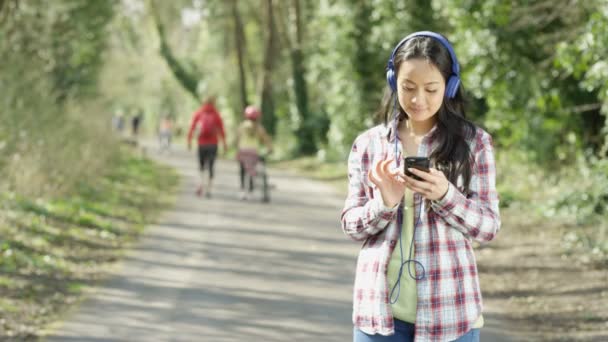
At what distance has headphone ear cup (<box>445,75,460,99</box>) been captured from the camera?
10.2 ft

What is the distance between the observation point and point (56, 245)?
35.5 feet

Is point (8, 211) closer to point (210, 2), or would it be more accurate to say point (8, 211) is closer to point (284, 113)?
point (284, 113)

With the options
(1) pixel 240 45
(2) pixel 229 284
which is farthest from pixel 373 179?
(1) pixel 240 45

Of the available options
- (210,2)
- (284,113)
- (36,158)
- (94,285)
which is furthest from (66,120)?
(210,2)

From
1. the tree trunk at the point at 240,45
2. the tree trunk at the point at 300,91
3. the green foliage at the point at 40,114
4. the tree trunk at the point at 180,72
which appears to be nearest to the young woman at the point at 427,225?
the green foliage at the point at 40,114

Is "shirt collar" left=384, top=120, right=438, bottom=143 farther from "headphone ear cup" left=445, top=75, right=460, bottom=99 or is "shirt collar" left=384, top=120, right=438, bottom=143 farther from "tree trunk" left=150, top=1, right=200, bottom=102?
"tree trunk" left=150, top=1, right=200, bottom=102

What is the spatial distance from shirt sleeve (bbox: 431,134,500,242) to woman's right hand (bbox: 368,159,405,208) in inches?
5.1

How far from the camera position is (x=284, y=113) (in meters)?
37.3

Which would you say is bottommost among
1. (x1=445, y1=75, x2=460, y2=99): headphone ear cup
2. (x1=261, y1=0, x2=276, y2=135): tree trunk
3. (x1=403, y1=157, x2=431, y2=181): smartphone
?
(x1=403, y1=157, x2=431, y2=181): smartphone

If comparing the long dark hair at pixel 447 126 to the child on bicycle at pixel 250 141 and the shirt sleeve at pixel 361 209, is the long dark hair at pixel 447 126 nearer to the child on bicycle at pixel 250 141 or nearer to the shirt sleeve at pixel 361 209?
Answer: the shirt sleeve at pixel 361 209

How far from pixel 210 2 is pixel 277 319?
3310 cm

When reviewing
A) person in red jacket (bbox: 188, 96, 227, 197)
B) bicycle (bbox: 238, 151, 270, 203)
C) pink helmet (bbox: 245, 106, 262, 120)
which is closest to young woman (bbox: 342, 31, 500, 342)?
pink helmet (bbox: 245, 106, 262, 120)

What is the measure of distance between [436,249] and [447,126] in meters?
0.43

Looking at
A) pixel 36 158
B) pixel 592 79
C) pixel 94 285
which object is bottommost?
pixel 94 285
